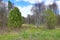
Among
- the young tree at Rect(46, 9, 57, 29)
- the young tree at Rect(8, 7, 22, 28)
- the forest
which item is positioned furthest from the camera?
the young tree at Rect(46, 9, 57, 29)

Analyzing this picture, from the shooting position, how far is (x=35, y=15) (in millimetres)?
27812

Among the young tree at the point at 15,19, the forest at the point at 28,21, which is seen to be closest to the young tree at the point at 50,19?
the forest at the point at 28,21

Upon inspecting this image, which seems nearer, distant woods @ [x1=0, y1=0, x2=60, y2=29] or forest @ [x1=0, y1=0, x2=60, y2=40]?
forest @ [x1=0, y1=0, x2=60, y2=40]

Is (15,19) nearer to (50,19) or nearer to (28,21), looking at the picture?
(50,19)

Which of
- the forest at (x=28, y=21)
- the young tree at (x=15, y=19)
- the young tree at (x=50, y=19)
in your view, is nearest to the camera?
the forest at (x=28, y=21)

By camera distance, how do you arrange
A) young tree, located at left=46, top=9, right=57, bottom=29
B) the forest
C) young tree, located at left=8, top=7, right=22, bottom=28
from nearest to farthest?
the forest, young tree, located at left=8, top=7, right=22, bottom=28, young tree, located at left=46, top=9, right=57, bottom=29

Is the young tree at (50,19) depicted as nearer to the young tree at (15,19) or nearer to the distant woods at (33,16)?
the distant woods at (33,16)

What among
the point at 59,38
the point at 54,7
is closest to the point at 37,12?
the point at 54,7

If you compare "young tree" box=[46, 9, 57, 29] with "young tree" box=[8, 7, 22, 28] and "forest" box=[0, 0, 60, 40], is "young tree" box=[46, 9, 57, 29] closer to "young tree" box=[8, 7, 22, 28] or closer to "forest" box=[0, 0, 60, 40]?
"forest" box=[0, 0, 60, 40]

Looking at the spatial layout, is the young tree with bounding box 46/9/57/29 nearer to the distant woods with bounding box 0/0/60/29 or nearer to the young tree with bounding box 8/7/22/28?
the distant woods with bounding box 0/0/60/29

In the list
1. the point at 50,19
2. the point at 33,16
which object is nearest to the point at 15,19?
the point at 50,19

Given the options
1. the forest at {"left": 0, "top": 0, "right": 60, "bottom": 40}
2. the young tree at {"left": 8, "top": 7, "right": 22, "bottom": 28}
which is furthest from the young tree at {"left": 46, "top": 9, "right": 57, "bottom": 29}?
the young tree at {"left": 8, "top": 7, "right": 22, "bottom": 28}

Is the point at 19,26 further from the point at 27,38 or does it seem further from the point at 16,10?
the point at 27,38

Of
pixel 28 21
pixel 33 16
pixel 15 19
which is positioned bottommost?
pixel 28 21
